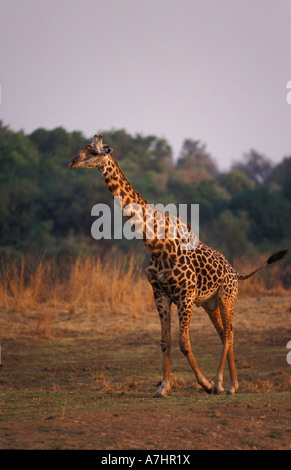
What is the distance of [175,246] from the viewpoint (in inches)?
268

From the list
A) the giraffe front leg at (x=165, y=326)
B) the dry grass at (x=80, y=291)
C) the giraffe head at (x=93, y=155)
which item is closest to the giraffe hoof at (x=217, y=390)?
the giraffe front leg at (x=165, y=326)

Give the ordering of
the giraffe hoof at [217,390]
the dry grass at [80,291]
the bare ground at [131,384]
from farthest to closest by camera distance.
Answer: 1. the dry grass at [80,291]
2. the giraffe hoof at [217,390]
3. the bare ground at [131,384]

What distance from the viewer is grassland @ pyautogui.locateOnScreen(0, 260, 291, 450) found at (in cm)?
487

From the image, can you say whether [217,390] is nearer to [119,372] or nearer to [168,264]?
[168,264]

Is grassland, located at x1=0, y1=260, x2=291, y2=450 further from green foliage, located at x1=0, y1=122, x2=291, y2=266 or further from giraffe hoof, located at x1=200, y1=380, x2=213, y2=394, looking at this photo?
green foliage, located at x1=0, y1=122, x2=291, y2=266

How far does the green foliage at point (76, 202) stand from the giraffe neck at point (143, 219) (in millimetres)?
14615

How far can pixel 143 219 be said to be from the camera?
674 centimetres

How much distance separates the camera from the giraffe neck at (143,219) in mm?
6684

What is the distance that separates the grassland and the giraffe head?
2.07 m

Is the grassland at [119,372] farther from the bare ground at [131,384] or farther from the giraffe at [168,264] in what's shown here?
the giraffe at [168,264]

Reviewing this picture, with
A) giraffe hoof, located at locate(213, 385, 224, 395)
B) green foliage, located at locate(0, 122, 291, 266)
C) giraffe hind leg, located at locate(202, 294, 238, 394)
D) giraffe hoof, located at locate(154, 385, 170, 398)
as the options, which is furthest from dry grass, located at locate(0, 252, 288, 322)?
green foliage, located at locate(0, 122, 291, 266)

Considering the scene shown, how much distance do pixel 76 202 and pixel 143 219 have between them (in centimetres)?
2126

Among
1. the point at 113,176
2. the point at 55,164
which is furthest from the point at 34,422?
the point at 55,164
